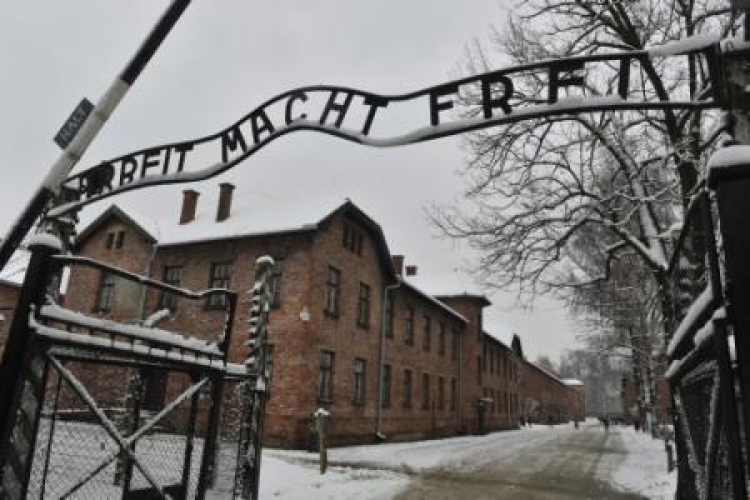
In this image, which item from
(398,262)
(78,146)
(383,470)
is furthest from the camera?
(398,262)

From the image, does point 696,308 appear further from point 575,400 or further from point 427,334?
point 575,400

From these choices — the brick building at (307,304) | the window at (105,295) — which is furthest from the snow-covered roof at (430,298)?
the window at (105,295)

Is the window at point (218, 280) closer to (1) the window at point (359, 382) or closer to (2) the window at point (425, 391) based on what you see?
(1) the window at point (359, 382)

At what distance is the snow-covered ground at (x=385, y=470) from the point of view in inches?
418

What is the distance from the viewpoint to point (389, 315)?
2492 centimetres

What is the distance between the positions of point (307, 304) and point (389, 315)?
680cm

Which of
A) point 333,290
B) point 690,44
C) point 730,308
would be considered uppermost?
point 333,290

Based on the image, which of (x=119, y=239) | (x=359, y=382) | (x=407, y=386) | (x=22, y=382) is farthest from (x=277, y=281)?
(x=22, y=382)

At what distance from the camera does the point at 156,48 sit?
Result: 4.10 meters

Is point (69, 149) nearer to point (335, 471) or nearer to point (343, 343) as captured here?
point (335, 471)

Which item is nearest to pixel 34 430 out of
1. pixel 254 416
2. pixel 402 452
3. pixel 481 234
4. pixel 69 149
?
pixel 69 149

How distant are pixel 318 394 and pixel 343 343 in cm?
243

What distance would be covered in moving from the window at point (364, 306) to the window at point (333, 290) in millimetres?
1735

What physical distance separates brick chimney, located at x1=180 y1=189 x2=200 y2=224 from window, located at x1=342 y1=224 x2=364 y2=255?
7175mm
